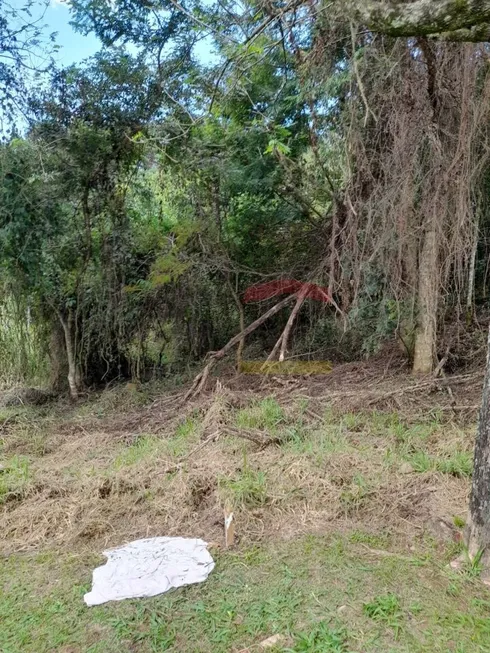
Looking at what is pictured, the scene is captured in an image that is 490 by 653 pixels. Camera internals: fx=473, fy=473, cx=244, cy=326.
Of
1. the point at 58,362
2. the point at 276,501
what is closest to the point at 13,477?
the point at 276,501

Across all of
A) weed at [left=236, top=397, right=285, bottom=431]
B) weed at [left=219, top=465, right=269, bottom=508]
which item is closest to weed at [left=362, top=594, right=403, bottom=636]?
weed at [left=219, top=465, right=269, bottom=508]

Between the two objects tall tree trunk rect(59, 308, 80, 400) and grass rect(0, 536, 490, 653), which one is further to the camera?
tall tree trunk rect(59, 308, 80, 400)

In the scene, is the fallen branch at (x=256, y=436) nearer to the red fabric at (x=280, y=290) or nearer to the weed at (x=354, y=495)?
the weed at (x=354, y=495)

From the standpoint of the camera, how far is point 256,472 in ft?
9.30

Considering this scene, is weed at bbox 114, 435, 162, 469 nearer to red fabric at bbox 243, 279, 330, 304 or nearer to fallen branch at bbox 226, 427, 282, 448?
fallen branch at bbox 226, 427, 282, 448

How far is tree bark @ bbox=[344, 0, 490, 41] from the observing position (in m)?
1.69

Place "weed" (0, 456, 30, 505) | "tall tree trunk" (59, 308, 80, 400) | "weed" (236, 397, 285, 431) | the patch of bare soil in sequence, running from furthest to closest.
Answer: "tall tree trunk" (59, 308, 80, 400)
"weed" (236, 397, 285, 431)
"weed" (0, 456, 30, 505)
the patch of bare soil

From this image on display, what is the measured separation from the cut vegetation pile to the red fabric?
138cm

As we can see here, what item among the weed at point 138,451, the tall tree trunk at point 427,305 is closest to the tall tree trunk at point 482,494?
the weed at point 138,451

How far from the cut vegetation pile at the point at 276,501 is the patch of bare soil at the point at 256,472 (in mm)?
11

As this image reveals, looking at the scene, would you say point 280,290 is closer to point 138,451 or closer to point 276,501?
point 138,451

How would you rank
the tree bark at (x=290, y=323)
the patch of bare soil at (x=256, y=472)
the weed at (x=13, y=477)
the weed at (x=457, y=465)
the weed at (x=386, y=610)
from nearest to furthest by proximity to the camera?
the weed at (x=386, y=610)
the patch of bare soil at (x=256, y=472)
the weed at (x=457, y=465)
the weed at (x=13, y=477)
the tree bark at (x=290, y=323)

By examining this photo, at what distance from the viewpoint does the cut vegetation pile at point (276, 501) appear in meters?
1.76

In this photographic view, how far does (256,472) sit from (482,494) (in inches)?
50.3
